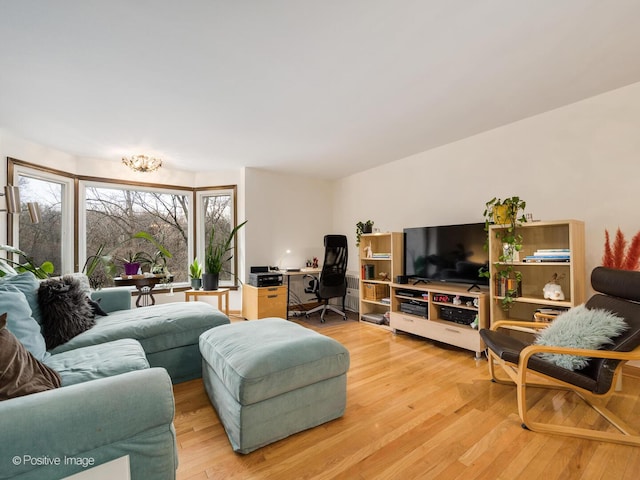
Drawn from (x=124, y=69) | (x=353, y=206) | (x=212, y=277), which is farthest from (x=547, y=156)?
(x=212, y=277)

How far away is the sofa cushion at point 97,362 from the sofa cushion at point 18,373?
0.61ft

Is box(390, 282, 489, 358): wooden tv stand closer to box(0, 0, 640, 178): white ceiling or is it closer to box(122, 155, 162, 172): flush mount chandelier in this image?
box(0, 0, 640, 178): white ceiling

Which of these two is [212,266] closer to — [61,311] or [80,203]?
[80,203]

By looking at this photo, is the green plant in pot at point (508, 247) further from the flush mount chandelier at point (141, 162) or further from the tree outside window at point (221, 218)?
the flush mount chandelier at point (141, 162)

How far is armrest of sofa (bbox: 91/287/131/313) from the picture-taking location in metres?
2.93

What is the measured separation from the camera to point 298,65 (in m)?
2.07

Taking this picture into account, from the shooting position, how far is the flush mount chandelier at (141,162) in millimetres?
3744

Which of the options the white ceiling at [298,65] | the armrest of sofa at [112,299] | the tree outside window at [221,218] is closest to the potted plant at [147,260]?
the tree outside window at [221,218]

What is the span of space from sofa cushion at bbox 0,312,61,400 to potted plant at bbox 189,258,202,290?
9.83ft

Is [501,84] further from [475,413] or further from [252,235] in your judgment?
[252,235]

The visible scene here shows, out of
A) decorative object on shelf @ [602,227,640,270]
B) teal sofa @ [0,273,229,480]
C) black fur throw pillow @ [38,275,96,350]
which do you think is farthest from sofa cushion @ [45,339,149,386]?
decorative object on shelf @ [602,227,640,270]

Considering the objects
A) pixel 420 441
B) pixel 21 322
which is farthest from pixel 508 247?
pixel 21 322

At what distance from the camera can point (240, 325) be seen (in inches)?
88.7

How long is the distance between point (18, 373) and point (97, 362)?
1.81ft
